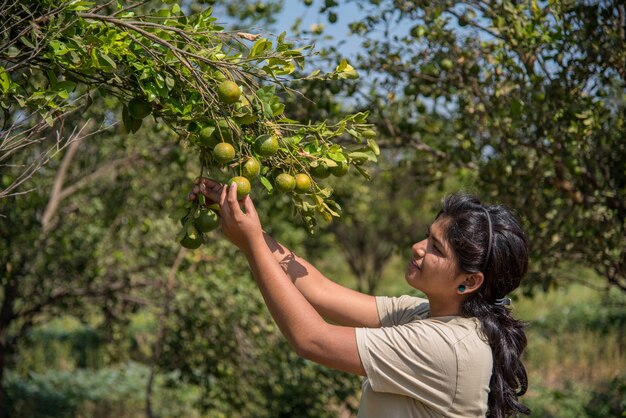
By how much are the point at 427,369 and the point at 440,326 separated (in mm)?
121

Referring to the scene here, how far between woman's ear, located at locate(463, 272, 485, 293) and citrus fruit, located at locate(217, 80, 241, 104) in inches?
30.2

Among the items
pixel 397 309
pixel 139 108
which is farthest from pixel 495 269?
pixel 139 108

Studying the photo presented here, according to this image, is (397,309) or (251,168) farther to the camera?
(397,309)

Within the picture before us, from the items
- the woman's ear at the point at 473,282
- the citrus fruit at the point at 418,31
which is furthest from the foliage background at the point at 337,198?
the woman's ear at the point at 473,282

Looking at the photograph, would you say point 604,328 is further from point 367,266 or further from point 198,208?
point 198,208

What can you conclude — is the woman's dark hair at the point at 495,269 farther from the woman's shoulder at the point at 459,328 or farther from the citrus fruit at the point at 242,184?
the citrus fruit at the point at 242,184

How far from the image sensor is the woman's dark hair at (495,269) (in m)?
2.16

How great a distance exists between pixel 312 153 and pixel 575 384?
27.5 feet

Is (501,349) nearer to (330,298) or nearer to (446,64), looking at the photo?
(330,298)

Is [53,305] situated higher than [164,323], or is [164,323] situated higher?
[164,323]

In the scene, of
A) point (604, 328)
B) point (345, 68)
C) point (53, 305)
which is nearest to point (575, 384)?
point (604, 328)

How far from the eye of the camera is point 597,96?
153 inches

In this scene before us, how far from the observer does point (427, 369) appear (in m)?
2.07

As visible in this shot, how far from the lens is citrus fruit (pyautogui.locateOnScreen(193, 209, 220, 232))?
2.10 meters
